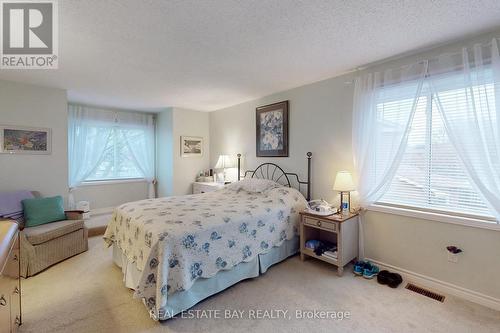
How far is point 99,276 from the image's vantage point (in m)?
2.58

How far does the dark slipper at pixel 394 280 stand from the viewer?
7.77 feet

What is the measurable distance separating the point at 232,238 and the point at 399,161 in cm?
200

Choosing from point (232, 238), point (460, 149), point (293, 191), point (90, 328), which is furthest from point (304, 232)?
point (90, 328)

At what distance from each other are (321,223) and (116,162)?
454 centimetres

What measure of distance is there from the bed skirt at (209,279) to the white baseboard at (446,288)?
132 cm

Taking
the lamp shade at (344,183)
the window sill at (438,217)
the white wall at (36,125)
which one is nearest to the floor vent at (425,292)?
the window sill at (438,217)

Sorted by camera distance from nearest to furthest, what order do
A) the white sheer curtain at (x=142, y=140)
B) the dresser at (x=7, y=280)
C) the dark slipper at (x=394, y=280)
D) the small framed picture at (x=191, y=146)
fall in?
1. the dresser at (x=7, y=280)
2. the dark slipper at (x=394, y=280)
3. the small framed picture at (x=191, y=146)
4. the white sheer curtain at (x=142, y=140)

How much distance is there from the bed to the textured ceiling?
4.74 feet

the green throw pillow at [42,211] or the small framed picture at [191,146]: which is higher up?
the small framed picture at [191,146]

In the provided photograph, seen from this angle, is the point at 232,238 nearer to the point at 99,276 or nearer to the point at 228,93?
the point at 99,276

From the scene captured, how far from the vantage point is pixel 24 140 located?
10.9 ft

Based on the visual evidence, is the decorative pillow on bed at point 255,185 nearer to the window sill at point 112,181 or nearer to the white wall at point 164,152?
the white wall at point 164,152

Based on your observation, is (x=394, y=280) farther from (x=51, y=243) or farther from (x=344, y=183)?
(x=51, y=243)

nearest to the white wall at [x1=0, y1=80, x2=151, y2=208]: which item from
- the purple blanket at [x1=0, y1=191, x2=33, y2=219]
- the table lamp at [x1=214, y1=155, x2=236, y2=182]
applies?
the purple blanket at [x1=0, y1=191, x2=33, y2=219]
